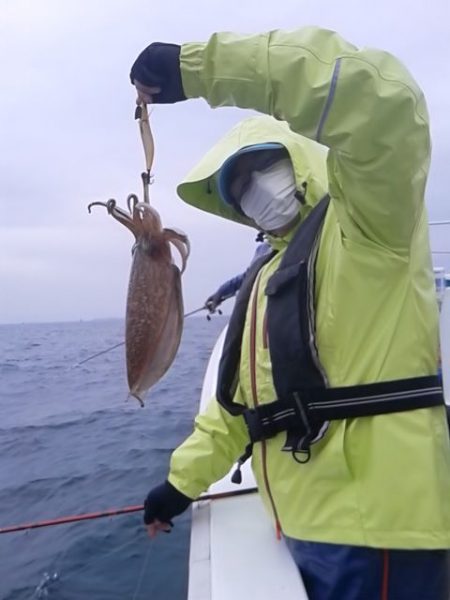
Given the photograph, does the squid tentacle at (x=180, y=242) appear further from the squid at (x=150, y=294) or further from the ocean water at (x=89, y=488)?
the ocean water at (x=89, y=488)

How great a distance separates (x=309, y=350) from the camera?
1642 mm

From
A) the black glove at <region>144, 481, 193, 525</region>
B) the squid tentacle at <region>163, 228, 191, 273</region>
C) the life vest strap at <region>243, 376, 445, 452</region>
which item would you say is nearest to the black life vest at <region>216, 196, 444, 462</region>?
the life vest strap at <region>243, 376, 445, 452</region>

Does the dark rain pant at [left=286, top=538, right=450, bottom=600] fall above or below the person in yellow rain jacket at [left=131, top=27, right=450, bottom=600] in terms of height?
below

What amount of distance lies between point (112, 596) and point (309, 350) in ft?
8.11

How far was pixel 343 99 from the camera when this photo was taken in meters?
1.27

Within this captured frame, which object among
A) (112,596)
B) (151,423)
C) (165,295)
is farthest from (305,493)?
(151,423)

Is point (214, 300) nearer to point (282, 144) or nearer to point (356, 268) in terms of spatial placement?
point (282, 144)

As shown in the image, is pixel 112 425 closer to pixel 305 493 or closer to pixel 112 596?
pixel 112 596

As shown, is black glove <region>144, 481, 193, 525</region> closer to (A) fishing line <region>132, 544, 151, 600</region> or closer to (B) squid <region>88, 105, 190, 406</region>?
(B) squid <region>88, 105, 190, 406</region>

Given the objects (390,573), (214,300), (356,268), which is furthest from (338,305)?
(214,300)

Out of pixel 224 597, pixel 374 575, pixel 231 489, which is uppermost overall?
pixel 374 575

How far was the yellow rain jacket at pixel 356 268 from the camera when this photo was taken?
128 cm

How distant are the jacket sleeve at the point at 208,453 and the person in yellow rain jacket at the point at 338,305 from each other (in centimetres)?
25

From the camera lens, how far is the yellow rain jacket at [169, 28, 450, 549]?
1283mm
